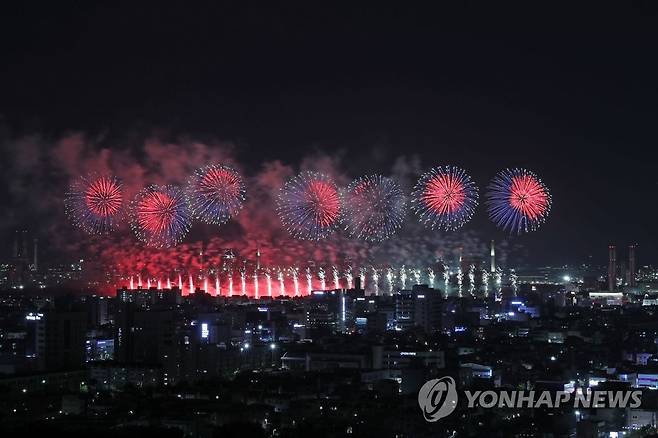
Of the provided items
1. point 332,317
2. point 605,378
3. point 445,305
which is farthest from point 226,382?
point 445,305

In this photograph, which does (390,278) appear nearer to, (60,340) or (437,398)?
(60,340)

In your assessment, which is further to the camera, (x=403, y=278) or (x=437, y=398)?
(x=403, y=278)

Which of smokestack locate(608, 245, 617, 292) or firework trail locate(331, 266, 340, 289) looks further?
smokestack locate(608, 245, 617, 292)

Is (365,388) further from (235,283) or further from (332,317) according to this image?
(235,283)

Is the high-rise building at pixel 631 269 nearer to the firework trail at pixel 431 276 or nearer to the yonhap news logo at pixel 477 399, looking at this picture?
the firework trail at pixel 431 276

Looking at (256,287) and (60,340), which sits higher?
(256,287)

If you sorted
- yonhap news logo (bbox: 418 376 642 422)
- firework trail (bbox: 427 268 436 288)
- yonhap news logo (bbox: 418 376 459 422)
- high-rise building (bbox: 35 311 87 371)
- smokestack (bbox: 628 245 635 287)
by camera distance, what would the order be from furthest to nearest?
smokestack (bbox: 628 245 635 287) → firework trail (bbox: 427 268 436 288) → high-rise building (bbox: 35 311 87 371) → yonhap news logo (bbox: 418 376 459 422) → yonhap news logo (bbox: 418 376 642 422)

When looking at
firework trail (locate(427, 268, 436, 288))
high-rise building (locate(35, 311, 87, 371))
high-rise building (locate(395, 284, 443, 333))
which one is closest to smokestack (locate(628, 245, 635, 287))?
firework trail (locate(427, 268, 436, 288))

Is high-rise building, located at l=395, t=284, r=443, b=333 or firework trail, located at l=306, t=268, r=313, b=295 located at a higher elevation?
firework trail, located at l=306, t=268, r=313, b=295

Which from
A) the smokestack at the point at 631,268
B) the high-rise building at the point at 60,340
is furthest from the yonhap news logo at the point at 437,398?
the smokestack at the point at 631,268

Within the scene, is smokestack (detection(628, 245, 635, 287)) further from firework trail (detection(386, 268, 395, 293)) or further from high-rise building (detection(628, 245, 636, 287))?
firework trail (detection(386, 268, 395, 293))

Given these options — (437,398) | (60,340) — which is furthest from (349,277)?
(437,398)
